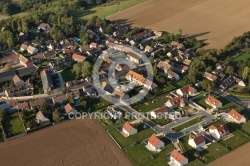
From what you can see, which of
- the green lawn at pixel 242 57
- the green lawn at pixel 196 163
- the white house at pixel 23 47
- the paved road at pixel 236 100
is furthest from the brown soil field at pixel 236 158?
the white house at pixel 23 47

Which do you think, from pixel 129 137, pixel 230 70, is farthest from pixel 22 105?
pixel 230 70

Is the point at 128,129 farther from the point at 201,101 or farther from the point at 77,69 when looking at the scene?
the point at 77,69

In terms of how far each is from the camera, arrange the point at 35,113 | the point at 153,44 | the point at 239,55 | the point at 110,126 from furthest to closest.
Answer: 1. the point at 153,44
2. the point at 239,55
3. the point at 35,113
4. the point at 110,126

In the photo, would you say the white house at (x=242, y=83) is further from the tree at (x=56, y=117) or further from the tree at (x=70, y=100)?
the tree at (x=56, y=117)

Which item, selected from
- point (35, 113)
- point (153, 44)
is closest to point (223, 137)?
point (35, 113)

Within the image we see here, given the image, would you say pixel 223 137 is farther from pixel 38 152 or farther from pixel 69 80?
pixel 69 80

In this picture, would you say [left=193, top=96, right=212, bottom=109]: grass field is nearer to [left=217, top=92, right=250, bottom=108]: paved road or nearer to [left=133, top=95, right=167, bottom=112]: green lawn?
[left=217, top=92, right=250, bottom=108]: paved road
